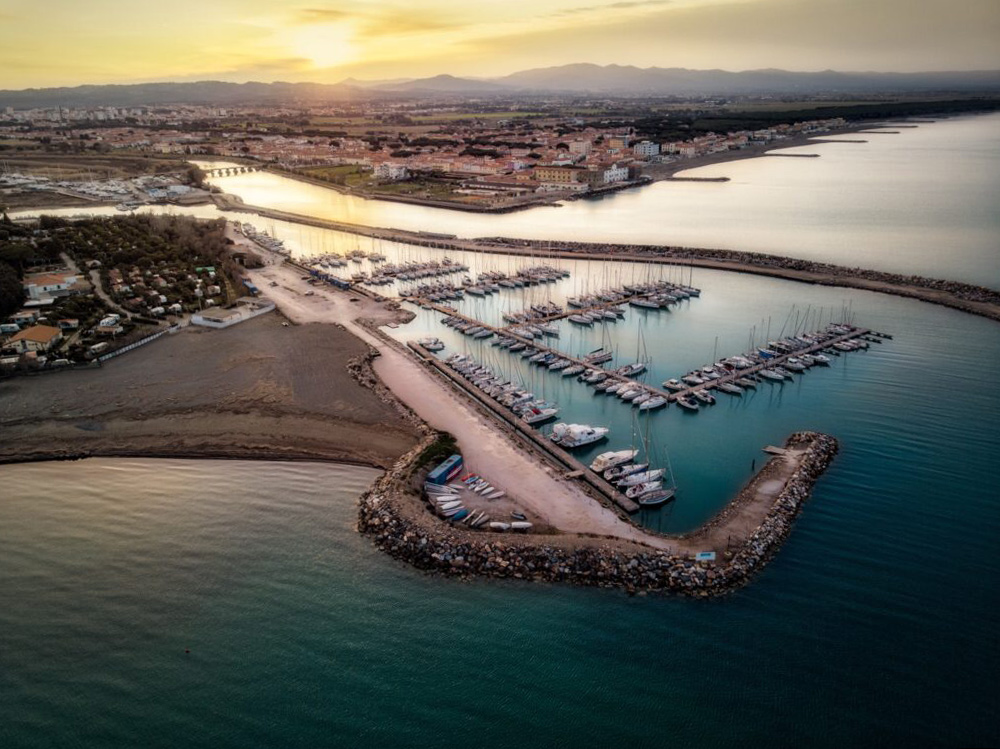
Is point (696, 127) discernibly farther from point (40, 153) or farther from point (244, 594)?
point (244, 594)

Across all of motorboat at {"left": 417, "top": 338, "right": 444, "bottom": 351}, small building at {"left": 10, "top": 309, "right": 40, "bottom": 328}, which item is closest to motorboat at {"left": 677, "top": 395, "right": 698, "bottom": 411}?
motorboat at {"left": 417, "top": 338, "right": 444, "bottom": 351}

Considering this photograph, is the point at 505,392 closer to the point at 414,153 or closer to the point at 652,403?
the point at 652,403

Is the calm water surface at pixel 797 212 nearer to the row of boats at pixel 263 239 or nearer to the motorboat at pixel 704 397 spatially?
the row of boats at pixel 263 239

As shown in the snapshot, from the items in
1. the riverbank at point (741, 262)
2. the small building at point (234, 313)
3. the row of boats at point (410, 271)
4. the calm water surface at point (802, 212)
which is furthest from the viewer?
the calm water surface at point (802, 212)

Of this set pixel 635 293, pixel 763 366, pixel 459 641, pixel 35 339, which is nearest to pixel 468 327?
pixel 635 293

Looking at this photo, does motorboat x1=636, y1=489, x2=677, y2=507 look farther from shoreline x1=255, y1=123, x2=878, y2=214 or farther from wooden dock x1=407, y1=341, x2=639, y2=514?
shoreline x1=255, y1=123, x2=878, y2=214

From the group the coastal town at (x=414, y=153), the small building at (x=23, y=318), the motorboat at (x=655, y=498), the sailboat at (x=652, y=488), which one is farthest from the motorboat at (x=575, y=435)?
the coastal town at (x=414, y=153)
